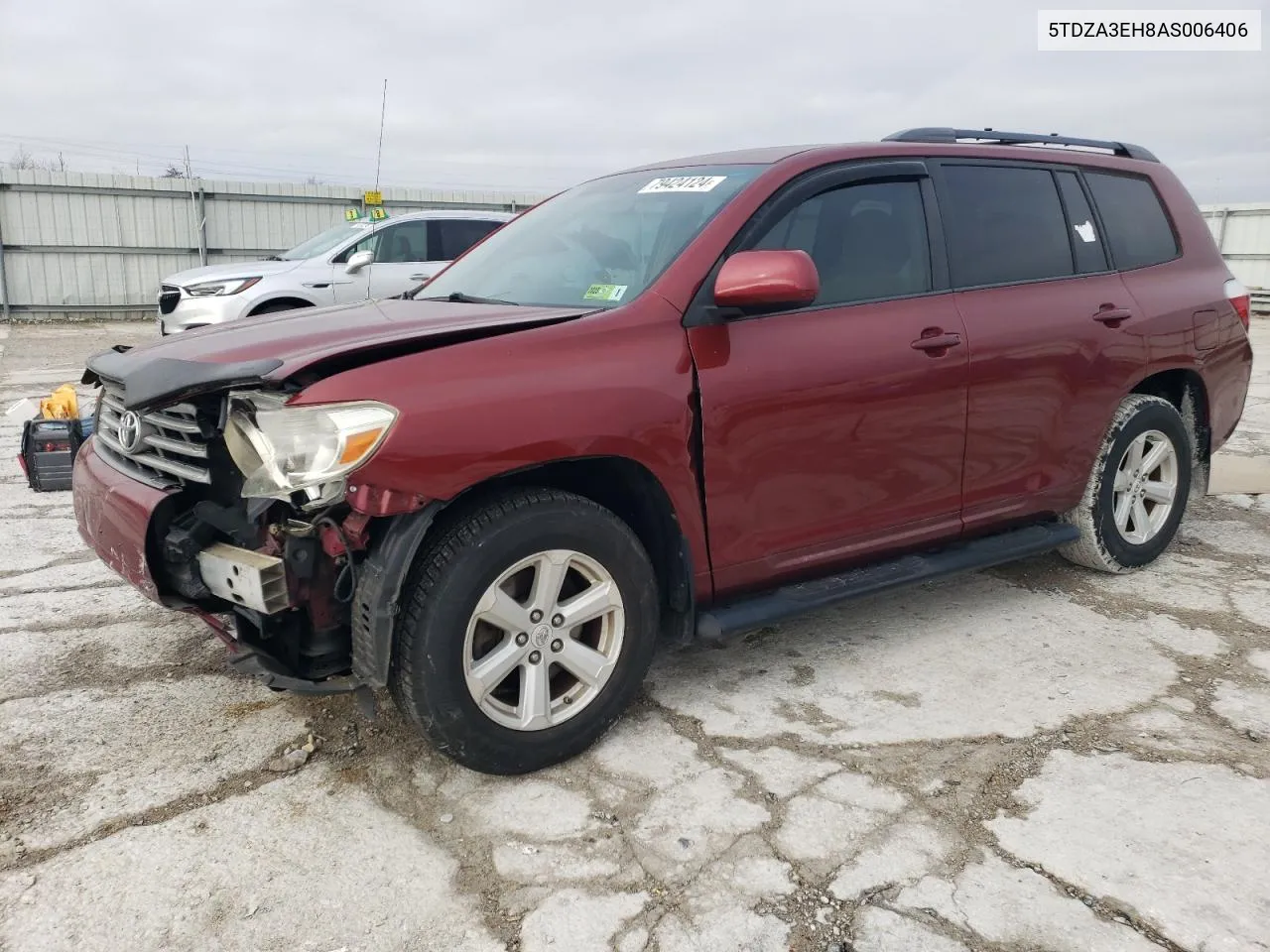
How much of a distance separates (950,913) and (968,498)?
1.73m

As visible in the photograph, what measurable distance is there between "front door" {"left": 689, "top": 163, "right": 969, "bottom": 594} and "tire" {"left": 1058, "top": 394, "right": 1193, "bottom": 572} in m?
0.88

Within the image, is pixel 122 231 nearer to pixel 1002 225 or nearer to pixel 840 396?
pixel 1002 225

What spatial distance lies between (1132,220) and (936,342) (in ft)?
5.08

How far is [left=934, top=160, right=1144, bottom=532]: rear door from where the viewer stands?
11.5ft

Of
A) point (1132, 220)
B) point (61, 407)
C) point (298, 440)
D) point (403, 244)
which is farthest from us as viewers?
point (403, 244)

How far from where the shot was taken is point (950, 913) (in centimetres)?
214

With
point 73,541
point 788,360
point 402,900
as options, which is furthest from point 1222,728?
point 73,541

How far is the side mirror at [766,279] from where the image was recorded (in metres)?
2.75

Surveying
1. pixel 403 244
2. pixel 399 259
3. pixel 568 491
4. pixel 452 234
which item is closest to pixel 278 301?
pixel 399 259

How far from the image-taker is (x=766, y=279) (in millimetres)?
2746

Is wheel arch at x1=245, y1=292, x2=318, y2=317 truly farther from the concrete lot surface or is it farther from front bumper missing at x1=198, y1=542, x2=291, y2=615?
front bumper missing at x1=198, y1=542, x2=291, y2=615

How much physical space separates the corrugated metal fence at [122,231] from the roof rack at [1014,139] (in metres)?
16.8

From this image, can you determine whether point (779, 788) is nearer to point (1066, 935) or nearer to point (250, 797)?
point (1066, 935)

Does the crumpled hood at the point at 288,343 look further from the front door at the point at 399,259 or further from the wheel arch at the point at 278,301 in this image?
the front door at the point at 399,259
